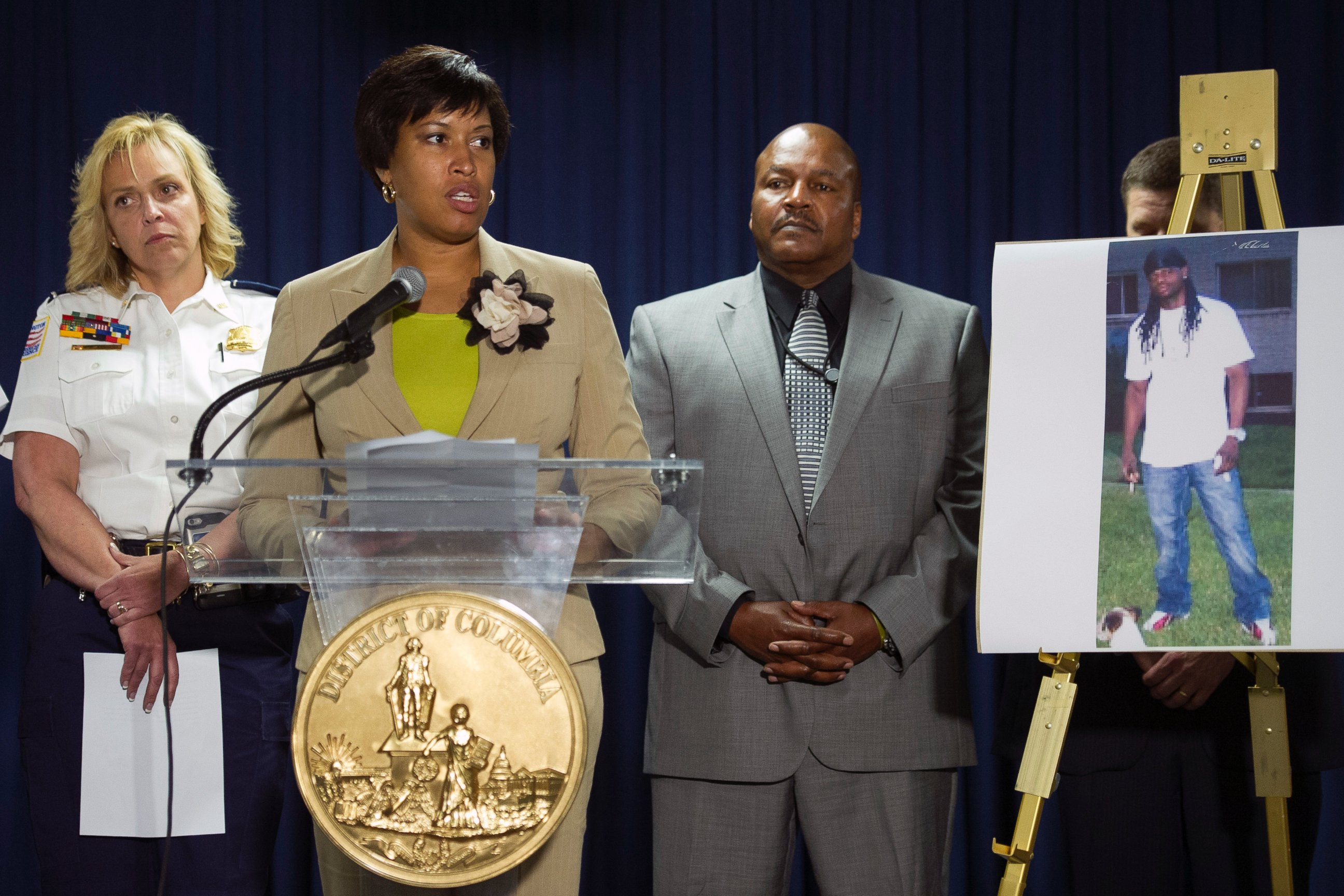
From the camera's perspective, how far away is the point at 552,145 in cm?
322

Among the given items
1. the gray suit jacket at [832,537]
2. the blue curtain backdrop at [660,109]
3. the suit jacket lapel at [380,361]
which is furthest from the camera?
the blue curtain backdrop at [660,109]

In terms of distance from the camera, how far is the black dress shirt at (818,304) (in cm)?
236

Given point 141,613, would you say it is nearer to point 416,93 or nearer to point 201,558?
point 201,558

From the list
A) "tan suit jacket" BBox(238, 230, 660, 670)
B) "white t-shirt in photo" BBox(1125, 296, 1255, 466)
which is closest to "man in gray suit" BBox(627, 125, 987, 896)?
"tan suit jacket" BBox(238, 230, 660, 670)

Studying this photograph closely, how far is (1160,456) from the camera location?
5.47 ft

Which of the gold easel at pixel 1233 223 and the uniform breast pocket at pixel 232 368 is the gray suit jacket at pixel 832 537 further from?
the uniform breast pocket at pixel 232 368

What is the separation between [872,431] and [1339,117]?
1.83 meters

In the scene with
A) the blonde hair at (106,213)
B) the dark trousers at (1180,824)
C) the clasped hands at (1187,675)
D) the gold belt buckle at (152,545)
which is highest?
the blonde hair at (106,213)

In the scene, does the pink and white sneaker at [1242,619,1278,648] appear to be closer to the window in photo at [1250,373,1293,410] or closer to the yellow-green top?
the window in photo at [1250,373,1293,410]

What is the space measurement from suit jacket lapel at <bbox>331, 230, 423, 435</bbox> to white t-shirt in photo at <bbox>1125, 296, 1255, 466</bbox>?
101cm

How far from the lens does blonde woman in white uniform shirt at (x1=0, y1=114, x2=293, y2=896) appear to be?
6.50ft

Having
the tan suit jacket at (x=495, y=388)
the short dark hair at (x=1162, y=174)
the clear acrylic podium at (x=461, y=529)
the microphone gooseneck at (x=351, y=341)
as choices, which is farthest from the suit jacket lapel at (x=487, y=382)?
the short dark hair at (x=1162, y=174)

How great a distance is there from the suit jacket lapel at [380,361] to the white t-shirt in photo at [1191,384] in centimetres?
101

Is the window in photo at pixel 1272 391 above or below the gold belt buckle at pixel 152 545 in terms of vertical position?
above
